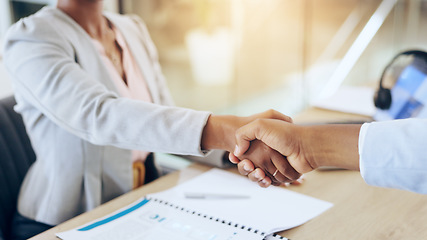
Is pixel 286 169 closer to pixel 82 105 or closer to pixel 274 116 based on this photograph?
pixel 274 116

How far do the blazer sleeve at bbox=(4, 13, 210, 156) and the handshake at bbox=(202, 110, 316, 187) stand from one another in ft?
0.17

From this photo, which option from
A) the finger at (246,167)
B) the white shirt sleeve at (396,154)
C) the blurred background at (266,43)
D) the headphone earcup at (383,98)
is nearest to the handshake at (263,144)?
the finger at (246,167)

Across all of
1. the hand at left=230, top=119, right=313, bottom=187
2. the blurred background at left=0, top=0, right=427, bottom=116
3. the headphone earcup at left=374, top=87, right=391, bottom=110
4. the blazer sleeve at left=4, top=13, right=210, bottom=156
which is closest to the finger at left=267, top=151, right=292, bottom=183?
the hand at left=230, top=119, right=313, bottom=187

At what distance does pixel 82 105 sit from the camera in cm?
87

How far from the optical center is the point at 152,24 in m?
2.89

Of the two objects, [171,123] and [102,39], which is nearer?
[171,123]

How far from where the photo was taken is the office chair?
1106mm

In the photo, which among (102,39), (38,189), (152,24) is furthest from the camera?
(152,24)

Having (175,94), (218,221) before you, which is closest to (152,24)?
(175,94)

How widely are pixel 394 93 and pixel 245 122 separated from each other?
703mm

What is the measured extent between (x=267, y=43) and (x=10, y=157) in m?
2.20

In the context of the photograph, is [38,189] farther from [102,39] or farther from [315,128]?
[315,128]

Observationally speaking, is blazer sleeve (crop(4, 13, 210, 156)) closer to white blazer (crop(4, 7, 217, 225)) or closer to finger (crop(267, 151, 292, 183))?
white blazer (crop(4, 7, 217, 225))

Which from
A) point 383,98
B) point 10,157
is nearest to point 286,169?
point 383,98
